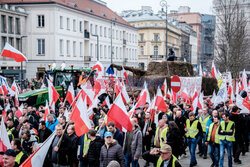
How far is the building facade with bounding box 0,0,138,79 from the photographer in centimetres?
4380

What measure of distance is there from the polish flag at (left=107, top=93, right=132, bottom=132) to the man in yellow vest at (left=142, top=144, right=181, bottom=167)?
217 cm

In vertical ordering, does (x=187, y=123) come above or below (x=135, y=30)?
below

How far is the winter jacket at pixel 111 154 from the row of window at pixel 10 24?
3624cm

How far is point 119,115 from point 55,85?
12312mm

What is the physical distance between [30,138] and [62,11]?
1540 inches

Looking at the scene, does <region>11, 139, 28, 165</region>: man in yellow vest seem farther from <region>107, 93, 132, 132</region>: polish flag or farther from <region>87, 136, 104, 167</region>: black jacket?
<region>107, 93, 132, 132</region>: polish flag

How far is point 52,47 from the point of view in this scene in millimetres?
44219

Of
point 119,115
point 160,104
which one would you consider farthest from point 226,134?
point 119,115

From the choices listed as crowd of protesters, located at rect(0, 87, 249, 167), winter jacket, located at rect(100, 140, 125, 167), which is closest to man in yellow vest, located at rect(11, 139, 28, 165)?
crowd of protesters, located at rect(0, 87, 249, 167)

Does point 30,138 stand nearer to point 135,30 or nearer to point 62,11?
point 62,11

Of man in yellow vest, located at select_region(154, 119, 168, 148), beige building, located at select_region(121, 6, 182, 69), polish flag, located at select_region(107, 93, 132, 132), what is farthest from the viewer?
beige building, located at select_region(121, 6, 182, 69)

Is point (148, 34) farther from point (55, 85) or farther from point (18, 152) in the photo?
point (18, 152)

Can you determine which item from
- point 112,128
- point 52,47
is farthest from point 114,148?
point 52,47

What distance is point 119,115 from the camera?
26.6ft
